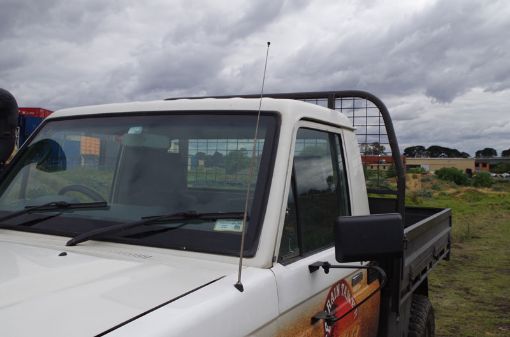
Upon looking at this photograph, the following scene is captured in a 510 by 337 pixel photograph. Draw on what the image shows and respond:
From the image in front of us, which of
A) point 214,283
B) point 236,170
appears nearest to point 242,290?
point 214,283

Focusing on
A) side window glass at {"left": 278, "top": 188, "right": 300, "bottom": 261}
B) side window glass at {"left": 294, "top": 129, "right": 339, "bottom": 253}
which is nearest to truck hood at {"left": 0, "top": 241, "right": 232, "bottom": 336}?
side window glass at {"left": 278, "top": 188, "right": 300, "bottom": 261}

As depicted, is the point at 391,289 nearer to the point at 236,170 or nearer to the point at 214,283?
the point at 236,170

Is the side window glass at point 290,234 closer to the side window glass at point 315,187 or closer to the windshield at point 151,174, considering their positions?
the side window glass at point 315,187

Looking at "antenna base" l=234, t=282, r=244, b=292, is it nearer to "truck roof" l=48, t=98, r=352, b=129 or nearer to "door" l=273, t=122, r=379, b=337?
"door" l=273, t=122, r=379, b=337

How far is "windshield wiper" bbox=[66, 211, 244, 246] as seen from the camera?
220 cm

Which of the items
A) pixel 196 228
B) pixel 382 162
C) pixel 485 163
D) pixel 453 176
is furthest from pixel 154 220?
pixel 485 163

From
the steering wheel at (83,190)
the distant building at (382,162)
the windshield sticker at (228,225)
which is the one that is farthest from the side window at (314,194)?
the distant building at (382,162)

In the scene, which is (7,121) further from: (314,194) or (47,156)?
(314,194)

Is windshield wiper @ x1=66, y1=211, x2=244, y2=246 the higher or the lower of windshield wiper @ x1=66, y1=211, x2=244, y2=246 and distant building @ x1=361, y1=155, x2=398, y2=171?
the lower

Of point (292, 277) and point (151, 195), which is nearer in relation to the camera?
point (292, 277)

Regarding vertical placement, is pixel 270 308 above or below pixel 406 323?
above

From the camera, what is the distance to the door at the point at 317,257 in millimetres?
2113

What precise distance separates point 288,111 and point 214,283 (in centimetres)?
93

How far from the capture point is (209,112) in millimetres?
2557
